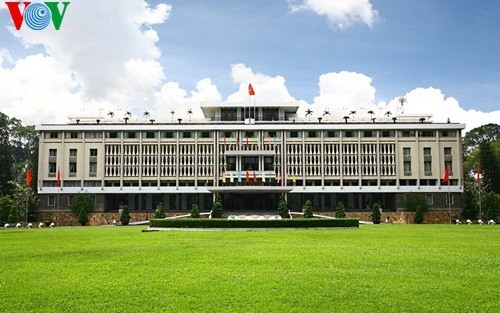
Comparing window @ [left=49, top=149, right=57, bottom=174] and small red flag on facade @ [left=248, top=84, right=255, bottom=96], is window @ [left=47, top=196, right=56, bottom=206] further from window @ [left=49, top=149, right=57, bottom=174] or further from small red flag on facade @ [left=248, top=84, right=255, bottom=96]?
small red flag on facade @ [left=248, top=84, right=255, bottom=96]

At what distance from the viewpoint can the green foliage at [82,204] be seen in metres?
78.2

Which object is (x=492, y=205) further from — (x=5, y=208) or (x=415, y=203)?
(x=5, y=208)

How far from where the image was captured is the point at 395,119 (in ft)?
287

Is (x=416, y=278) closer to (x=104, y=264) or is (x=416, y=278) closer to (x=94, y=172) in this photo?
(x=104, y=264)

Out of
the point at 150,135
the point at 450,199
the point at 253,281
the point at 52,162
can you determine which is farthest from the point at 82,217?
the point at 253,281

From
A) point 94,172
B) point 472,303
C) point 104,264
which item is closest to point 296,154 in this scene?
point 94,172

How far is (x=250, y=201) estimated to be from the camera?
8419cm

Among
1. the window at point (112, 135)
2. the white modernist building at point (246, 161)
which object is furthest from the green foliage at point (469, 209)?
the window at point (112, 135)

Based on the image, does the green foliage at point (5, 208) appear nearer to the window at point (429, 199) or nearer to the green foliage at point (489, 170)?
the window at point (429, 199)

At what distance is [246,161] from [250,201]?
6.93m

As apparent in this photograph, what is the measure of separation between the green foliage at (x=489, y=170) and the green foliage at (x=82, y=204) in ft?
223

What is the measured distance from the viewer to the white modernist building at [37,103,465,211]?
82.7m

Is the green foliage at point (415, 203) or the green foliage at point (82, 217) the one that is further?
the green foliage at point (415, 203)

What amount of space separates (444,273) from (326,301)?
5826 mm
